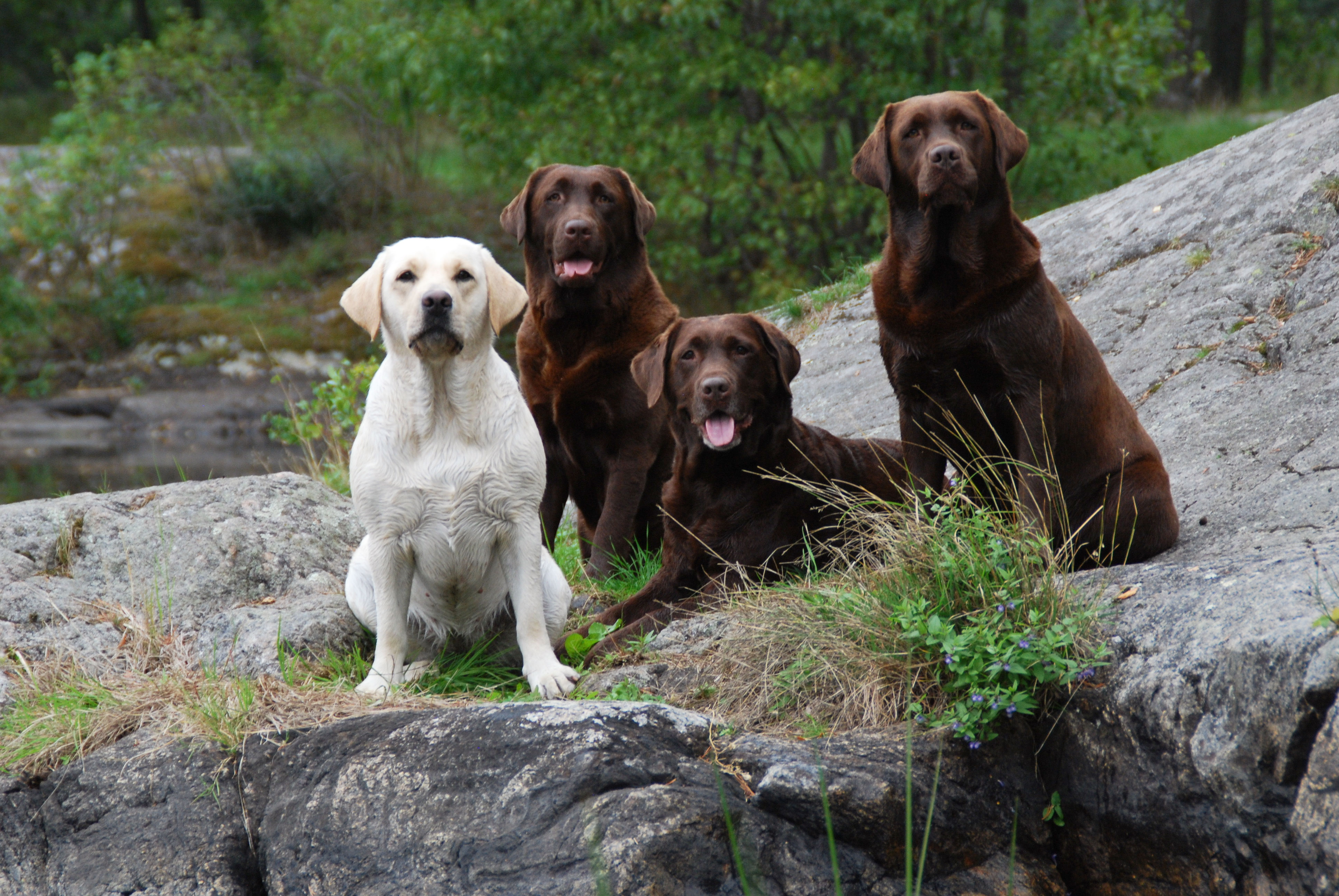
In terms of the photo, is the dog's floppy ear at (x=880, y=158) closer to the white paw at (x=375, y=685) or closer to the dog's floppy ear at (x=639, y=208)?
the dog's floppy ear at (x=639, y=208)

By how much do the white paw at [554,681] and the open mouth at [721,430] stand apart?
1.03 meters

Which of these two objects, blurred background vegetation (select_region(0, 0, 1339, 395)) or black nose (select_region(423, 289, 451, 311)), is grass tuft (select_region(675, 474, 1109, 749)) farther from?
blurred background vegetation (select_region(0, 0, 1339, 395))

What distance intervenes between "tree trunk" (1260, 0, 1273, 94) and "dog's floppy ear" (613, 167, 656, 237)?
25.6 metres

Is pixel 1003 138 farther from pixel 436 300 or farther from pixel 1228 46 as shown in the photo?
pixel 1228 46

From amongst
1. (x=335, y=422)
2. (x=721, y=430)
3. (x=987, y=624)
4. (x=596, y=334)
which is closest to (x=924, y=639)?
(x=987, y=624)

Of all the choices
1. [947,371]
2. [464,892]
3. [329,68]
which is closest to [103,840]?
[464,892]

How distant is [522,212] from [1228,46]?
20955 millimetres

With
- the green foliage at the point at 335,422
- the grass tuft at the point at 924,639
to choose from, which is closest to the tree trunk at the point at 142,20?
the green foliage at the point at 335,422

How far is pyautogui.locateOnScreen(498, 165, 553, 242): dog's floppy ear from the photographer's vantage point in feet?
18.4

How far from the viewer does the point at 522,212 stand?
562cm

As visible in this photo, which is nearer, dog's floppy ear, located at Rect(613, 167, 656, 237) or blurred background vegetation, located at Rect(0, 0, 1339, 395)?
dog's floppy ear, located at Rect(613, 167, 656, 237)

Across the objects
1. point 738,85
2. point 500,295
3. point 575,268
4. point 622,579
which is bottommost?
point 622,579

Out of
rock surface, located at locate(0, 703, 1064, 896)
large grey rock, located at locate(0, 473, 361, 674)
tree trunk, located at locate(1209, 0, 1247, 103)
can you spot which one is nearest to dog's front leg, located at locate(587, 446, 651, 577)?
large grey rock, located at locate(0, 473, 361, 674)

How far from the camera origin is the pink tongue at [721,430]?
445 cm
